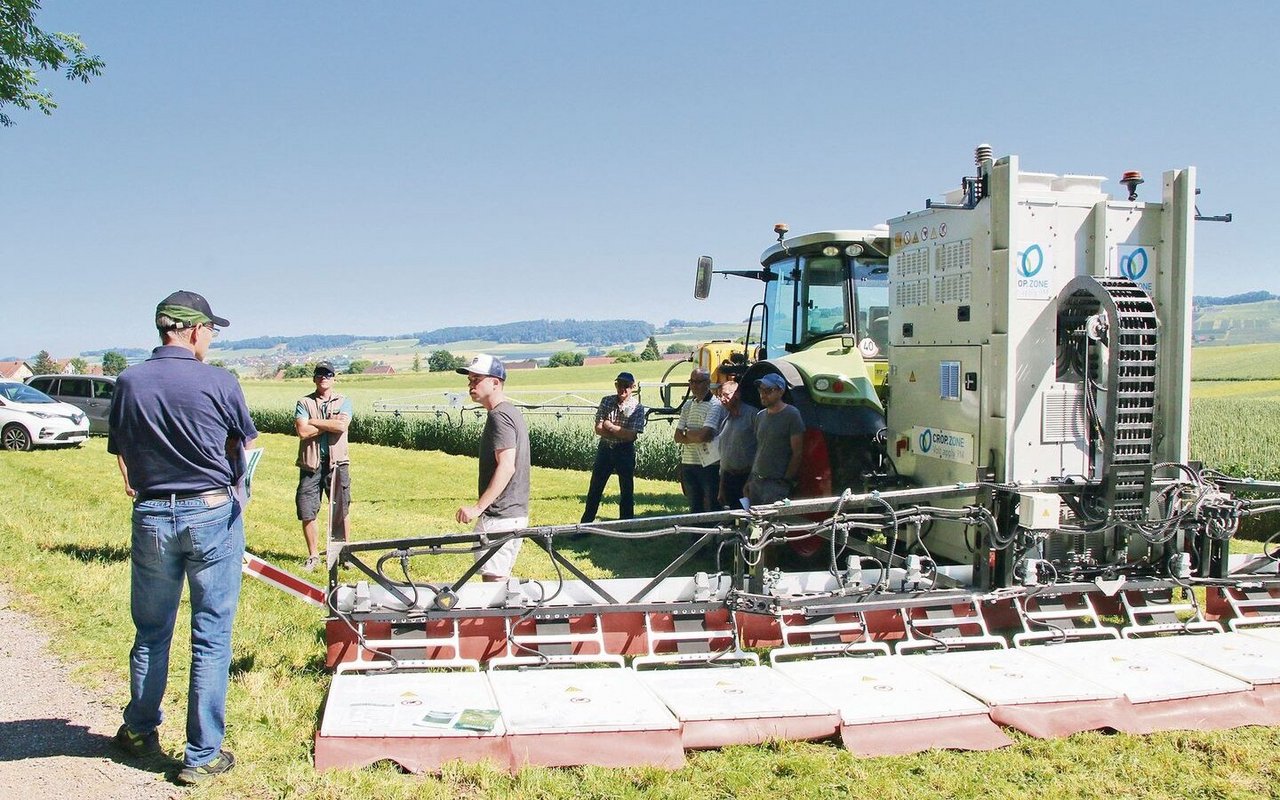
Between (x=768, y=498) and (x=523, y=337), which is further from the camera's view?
(x=523, y=337)

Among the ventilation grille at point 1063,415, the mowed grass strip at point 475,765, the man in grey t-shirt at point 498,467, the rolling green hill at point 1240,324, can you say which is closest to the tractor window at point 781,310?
the mowed grass strip at point 475,765

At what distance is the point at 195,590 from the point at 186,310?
46.7 inches

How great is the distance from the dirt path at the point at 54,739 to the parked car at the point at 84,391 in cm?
2067

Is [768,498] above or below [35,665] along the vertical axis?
above

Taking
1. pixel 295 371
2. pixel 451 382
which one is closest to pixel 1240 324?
pixel 451 382

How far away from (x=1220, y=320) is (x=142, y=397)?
10782cm

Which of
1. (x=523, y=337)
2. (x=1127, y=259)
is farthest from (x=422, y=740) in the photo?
(x=523, y=337)

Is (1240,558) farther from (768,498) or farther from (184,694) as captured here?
(184,694)

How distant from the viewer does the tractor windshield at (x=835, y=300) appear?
840 centimetres

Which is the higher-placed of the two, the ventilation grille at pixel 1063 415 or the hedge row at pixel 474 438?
the ventilation grille at pixel 1063 415

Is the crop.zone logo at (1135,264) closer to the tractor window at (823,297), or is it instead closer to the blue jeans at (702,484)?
the tractor window at (823,297)

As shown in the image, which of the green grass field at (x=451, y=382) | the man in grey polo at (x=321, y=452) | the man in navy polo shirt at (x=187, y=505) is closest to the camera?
the man in navy polo shirt at (x=187, y=505)

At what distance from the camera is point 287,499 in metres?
13.3

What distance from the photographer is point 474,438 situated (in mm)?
21656
